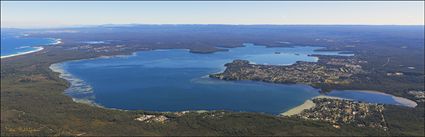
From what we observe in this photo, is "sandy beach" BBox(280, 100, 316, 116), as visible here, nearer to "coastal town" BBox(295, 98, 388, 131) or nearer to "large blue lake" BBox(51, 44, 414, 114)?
"coastal town" BBox(295, 98, 388, 131)

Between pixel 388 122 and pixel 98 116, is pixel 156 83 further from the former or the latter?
pixel 388 122

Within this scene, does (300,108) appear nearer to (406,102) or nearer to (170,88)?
(406,102)

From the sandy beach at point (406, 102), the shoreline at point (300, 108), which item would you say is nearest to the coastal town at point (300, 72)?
the sandy beach at point (406, 102)

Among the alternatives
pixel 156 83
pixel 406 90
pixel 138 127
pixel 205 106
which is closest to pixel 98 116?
pixel 138 127

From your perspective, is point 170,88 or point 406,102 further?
point 170,88

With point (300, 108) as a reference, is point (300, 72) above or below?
above

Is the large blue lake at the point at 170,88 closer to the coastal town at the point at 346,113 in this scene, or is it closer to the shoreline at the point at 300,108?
the shoreline at the point at 300,108

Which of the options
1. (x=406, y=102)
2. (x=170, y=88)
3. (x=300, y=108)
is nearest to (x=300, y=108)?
(x=300, y=108)
